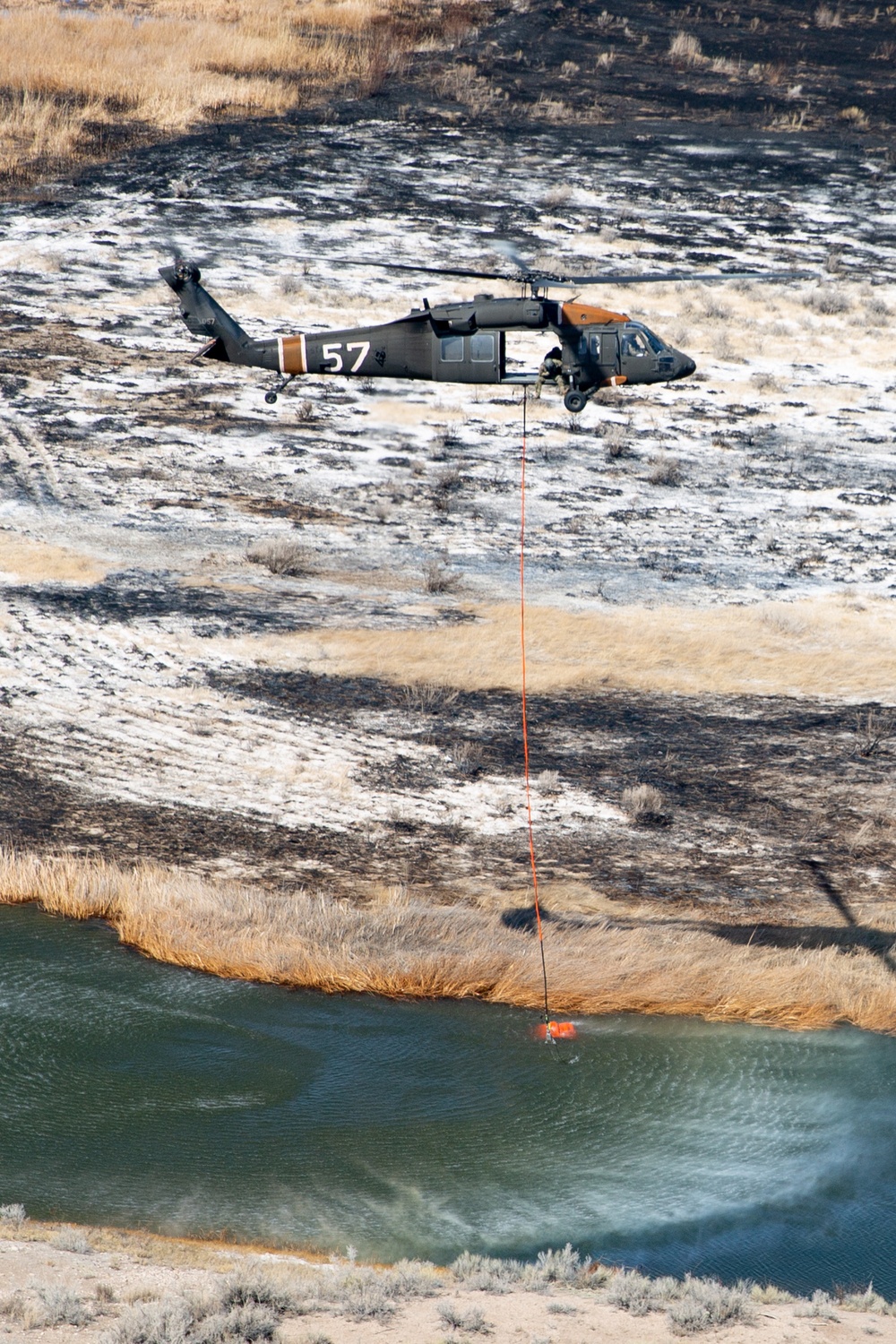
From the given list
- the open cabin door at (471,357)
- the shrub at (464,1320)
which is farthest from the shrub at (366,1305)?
the open cabin door at (471,357)

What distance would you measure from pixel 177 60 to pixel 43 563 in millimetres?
25091

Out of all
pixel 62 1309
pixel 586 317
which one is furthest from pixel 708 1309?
pixel 586 317

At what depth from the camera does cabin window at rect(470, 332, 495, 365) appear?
21.8 m

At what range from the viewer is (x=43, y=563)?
2475 centimetres

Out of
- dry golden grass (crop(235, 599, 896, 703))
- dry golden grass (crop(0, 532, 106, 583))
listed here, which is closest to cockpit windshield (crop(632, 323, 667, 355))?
dry golden grass (crop(235, 599, 896, 703))

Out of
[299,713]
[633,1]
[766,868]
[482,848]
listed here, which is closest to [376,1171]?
[482,848]

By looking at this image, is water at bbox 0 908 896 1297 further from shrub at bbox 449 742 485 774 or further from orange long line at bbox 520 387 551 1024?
shrub at bbox 449 742 485 774

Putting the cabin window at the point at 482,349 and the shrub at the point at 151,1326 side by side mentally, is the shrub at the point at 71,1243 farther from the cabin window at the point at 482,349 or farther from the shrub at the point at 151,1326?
the cabin window at the point at 482,349

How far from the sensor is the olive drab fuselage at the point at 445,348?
71.5ft

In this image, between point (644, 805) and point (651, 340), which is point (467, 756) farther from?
point (651, 340)

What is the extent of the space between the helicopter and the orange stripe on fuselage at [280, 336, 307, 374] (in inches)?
0.6

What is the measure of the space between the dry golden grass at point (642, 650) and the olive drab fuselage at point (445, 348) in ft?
13.0

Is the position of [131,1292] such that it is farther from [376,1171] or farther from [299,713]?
[299,713]

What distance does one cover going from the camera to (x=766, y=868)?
60.4 ft
